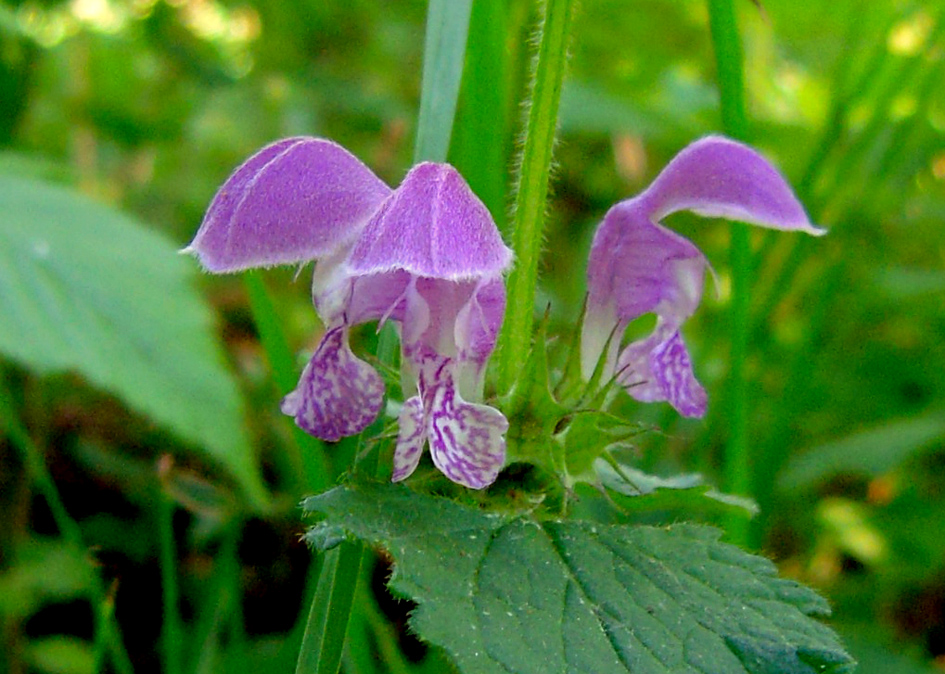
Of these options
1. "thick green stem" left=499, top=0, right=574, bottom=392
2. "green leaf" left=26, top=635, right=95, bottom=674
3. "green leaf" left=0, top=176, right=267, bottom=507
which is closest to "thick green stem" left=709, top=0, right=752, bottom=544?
"thick green stem" left=499, top=0, right=574, bottom=392

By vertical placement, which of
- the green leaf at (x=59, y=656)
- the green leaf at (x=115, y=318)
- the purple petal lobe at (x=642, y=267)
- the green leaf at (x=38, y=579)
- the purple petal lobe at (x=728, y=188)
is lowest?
the green leaf at (x=59, y=656)

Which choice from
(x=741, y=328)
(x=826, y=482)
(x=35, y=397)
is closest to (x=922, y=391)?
(x=826, y=482)

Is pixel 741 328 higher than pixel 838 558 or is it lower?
higher

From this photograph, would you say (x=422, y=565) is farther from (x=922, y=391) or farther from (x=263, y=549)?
(x=922, y=391)

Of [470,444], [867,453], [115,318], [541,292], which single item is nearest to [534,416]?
[470,444]

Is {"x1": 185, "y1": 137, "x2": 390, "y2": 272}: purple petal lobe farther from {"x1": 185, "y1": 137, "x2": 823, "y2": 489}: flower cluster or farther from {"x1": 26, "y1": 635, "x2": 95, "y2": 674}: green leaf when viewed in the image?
{"x1": 26, "y1": 635, "x2": 95, "y2": 674}: green leaf

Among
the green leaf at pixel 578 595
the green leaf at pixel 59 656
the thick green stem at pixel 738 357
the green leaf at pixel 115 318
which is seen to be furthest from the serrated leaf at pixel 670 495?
the green leaf at pixel 59 656

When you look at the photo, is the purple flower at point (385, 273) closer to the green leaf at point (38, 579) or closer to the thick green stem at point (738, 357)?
the thick green stem at point (738, 357)
